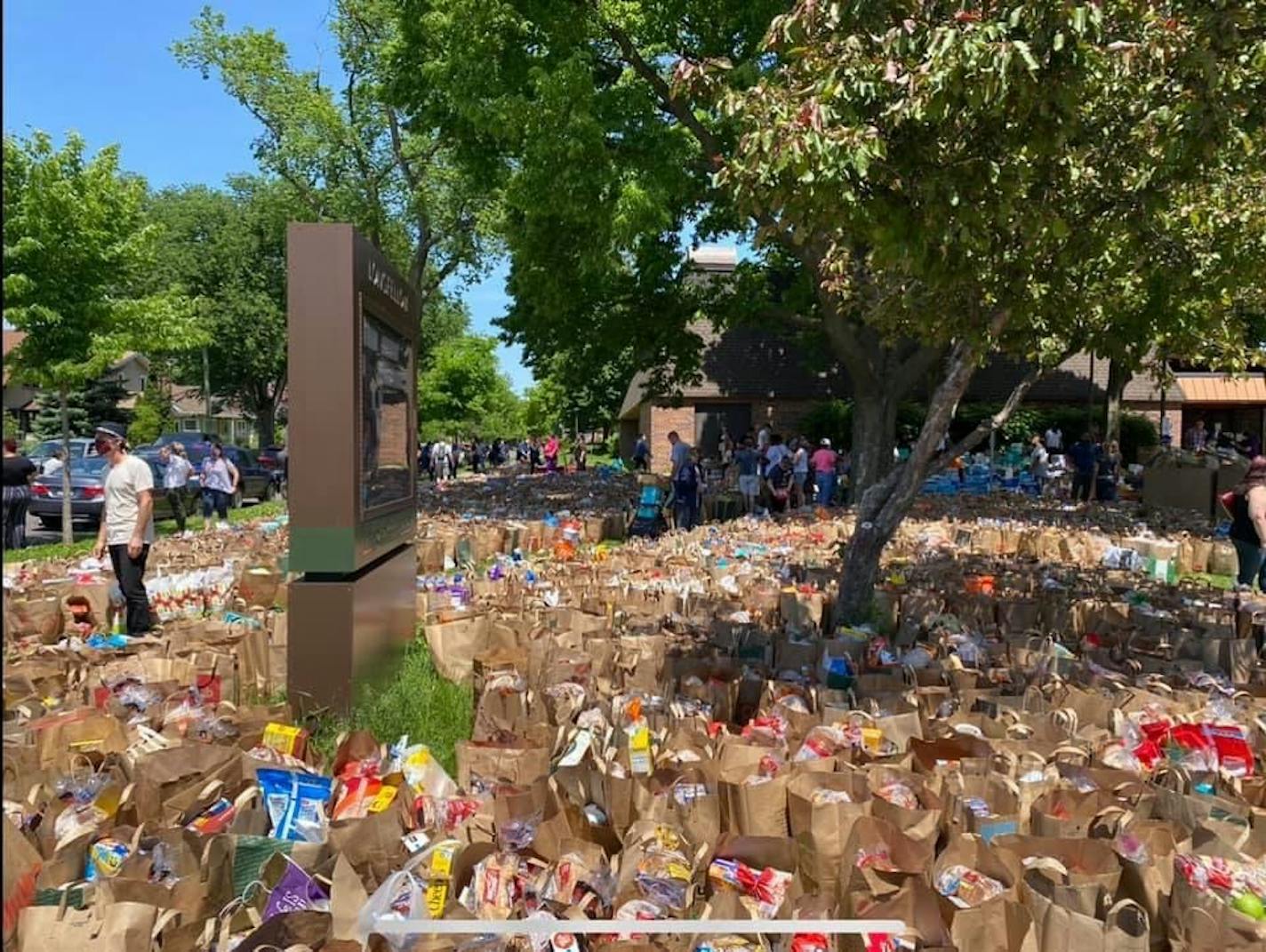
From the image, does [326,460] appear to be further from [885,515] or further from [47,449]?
[47,449]

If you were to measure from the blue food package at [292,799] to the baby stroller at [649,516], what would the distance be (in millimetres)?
10807

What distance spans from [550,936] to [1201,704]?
319 cm

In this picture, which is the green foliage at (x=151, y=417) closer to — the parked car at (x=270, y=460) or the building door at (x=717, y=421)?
the parked car at (x=270, y=460)

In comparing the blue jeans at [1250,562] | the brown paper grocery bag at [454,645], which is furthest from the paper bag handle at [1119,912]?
the blue jeans at [1250,562]

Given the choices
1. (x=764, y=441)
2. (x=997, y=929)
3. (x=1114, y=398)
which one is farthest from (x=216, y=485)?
(x=1114, y=398)

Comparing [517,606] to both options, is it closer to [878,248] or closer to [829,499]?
[878,248]

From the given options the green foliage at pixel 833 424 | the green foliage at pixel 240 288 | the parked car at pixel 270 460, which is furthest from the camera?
the green foliage at pixel 240 288

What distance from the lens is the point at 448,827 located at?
3.23 m

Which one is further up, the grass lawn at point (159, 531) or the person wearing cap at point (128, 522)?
the person wearing cap at point (128, 522)

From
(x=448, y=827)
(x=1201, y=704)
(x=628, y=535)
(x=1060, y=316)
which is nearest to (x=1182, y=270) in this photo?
(x=1060, y=316)

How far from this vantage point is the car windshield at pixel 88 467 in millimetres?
17359

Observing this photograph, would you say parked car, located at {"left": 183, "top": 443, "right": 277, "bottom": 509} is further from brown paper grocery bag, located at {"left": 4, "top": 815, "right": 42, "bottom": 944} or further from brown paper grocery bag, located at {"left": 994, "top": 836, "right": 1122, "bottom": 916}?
brown paper grocery bag, located at {"left": 994, "top": 836, "right": 1122, "bottom": 916}

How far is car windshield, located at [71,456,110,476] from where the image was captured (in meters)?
17.4

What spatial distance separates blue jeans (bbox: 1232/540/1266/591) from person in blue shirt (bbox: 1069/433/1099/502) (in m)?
10.5
